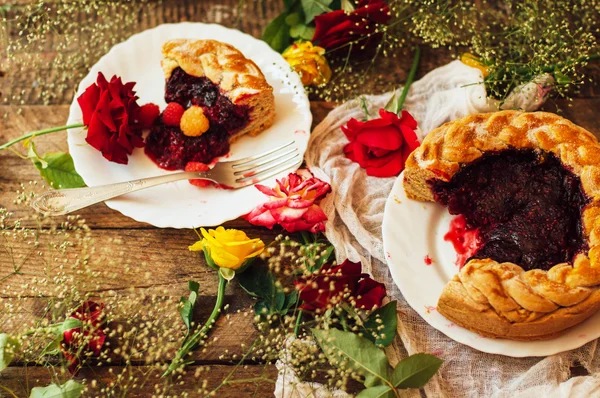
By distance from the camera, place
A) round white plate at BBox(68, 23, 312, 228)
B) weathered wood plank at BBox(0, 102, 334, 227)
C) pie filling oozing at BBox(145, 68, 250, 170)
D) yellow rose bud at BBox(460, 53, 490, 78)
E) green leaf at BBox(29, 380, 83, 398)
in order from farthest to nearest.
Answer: yellow rose bud at BBox(460, 53, 490, 78) → pie filling oozing at BBox(145, 68, 250, 170) → weathered wood plank at BBox(0, 102, 334, 227) → round white plate at BBox(68, 23, 312, 228) → green leaf at BBox(29, 380, 83, 398)

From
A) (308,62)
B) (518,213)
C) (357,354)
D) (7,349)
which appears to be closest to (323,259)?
(357,354)

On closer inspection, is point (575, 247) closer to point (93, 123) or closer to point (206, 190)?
point (206, 190)

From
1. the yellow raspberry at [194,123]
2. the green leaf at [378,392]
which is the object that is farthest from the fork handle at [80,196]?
the green leaf at [378,392]

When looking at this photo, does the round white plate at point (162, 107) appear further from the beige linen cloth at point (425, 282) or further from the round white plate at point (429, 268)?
the round white plate at point (429, 268)

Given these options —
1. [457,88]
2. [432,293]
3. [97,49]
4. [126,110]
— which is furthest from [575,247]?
[97,49]

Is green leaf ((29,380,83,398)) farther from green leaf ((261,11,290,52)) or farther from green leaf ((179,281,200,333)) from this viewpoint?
green leaf ((261,11,290,52))

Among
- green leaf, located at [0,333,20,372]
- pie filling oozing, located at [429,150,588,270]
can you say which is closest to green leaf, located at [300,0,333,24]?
pie filling oozing, located at [429,150,588,270]
